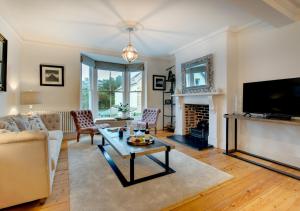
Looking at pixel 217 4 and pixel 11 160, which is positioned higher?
pixel 217 4

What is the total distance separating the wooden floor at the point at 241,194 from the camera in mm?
1830

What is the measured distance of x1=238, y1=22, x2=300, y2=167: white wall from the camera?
2854mm

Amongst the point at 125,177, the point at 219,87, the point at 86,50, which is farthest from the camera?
the point at 86,50

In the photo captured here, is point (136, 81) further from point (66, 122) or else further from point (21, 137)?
point (21, 137)

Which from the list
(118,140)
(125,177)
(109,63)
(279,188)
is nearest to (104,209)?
(125,177)

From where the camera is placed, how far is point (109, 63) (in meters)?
5.93

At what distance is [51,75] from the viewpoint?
4465mm

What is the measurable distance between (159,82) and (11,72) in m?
4.19

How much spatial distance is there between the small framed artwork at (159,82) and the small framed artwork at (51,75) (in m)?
2.95

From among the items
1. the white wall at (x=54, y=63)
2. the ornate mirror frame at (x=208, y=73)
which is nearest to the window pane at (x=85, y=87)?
the white wall at (x=54, y=63)

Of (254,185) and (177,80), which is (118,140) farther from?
(177,80)

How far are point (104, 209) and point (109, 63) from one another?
498cm

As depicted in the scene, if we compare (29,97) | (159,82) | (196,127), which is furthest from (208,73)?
(29,97)

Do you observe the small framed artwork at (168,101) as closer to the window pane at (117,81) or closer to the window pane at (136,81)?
the window pane at (136,81)
